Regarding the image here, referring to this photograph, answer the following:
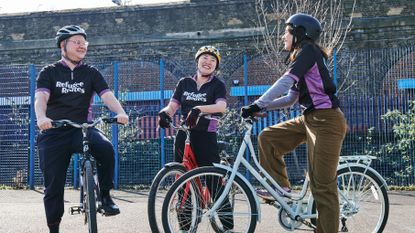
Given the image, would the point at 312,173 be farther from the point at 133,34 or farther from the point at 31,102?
the point at 133,34

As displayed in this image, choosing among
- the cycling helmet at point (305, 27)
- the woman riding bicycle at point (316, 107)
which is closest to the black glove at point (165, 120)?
the woman riding bicycle at point (316, 107)

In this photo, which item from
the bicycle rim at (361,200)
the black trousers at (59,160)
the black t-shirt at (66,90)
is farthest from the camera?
the bicycle rim at (361,200)

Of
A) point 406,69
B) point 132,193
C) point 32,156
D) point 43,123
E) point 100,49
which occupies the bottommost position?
point 132,193

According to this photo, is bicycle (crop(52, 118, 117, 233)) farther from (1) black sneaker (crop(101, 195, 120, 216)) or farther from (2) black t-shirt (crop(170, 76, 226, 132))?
(2) black t-shirt (crop(170, 76, 226, 132))

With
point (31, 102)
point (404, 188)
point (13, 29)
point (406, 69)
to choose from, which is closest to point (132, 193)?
point (31, 102)

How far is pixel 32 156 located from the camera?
11.0 metres

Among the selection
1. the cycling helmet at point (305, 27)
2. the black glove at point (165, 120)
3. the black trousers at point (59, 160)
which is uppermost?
the cycling helmet at point (305, 27)

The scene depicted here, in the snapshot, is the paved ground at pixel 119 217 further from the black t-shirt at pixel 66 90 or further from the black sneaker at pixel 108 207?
the black t-shirt at pixel 66 90

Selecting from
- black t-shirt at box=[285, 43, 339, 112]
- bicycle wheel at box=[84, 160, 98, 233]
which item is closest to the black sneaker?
bicycle wheel at box=[84, 160, 98, 233]

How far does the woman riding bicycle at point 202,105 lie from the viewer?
5.01 m

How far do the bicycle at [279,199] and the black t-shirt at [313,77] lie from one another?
554 millimetres

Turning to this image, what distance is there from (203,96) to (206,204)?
3.95 ft

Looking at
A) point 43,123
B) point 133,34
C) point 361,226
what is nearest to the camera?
point 43,123

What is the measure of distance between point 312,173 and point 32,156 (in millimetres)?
8201
